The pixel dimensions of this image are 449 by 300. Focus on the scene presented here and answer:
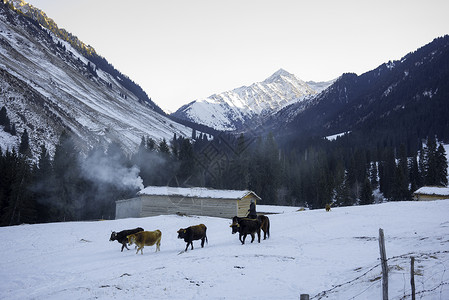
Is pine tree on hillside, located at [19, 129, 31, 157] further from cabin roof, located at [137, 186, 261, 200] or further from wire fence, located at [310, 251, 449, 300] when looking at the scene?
wire fence, located at [310, 251, 449, 300]

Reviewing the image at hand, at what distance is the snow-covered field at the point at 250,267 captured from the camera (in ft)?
31.7

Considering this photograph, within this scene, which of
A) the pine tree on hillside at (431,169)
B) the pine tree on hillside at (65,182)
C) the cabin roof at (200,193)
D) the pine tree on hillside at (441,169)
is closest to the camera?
the cabin roof at (200,193)

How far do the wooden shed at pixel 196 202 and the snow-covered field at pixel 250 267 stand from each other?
69.4 ft

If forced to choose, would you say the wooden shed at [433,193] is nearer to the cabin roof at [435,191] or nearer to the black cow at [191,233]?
the cabin roof at [435,191]

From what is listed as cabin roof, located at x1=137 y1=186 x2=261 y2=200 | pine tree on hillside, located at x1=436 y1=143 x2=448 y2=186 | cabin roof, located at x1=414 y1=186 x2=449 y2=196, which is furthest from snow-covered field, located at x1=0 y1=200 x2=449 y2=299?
pine tree on hillside, located at x1=436 y1=143 x2=448 y2=186

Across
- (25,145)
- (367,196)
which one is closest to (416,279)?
(367,196)

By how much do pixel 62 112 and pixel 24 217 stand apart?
10028cm

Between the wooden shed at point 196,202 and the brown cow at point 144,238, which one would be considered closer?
the brown cow at point 144,238

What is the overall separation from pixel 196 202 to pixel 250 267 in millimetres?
33145

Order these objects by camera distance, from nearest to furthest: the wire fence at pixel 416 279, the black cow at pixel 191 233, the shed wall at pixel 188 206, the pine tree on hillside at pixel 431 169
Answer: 1. the wire fence at pixel 416 279
2. the black cow at pixel 191 233
3. the shed wall at pixel 188 206
4. the pine tree on hillside at pixel 431 169

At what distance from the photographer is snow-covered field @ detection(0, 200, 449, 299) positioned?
967cm

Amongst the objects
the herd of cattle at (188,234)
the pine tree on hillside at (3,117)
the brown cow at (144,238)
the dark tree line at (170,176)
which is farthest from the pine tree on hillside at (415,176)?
the pine tree on hillside at (3,117)

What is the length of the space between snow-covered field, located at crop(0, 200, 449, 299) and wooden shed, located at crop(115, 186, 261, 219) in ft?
69.4

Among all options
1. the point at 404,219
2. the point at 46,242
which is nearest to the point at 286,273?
the point at 404,219
